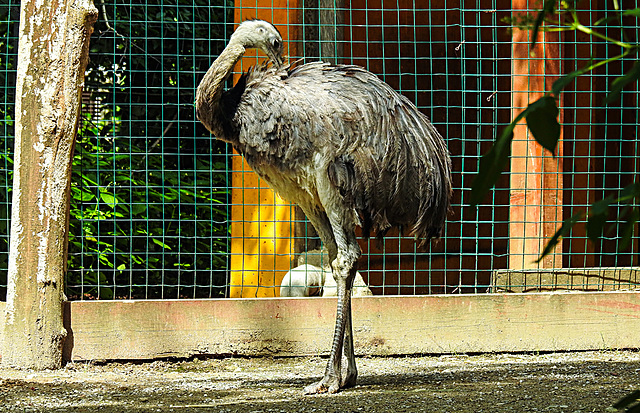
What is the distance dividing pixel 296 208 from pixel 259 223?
0.30 meters

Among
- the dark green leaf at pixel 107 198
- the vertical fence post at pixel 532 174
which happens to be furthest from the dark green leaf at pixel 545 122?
the dark green leaf at pixel 107 198

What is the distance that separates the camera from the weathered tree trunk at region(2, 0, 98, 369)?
183 inches

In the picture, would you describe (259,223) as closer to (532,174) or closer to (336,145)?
(336,145)

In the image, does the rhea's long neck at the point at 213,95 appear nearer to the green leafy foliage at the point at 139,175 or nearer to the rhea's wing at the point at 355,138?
the rhea's wing at the point at 355,138

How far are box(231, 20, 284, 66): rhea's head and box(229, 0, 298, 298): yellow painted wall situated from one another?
87 cm

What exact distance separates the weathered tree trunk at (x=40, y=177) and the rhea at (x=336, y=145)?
1007 millimetres

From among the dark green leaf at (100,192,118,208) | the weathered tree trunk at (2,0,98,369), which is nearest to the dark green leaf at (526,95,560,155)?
the weathered tree trunk at (2,0,98,369)

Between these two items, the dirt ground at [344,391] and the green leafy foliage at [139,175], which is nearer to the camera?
the dirt ground at [344,391]

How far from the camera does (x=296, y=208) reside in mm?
5430

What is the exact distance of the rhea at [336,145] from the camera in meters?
4.09

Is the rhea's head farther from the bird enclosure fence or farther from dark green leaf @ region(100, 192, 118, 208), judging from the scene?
dark green leaf @ region(100, 192, 118, 208)

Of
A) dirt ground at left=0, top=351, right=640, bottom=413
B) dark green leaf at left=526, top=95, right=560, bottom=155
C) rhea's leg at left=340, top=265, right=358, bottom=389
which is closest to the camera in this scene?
dark green leaf at left=526, top=95, right=560, bottom=155

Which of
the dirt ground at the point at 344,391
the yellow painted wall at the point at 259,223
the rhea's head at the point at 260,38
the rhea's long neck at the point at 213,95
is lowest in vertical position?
the dirt ground at the point at 344,391

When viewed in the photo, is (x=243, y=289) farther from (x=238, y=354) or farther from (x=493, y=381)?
(x=493, y=381)
